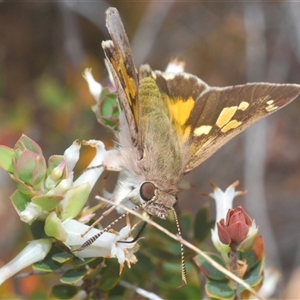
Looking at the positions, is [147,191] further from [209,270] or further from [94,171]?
[209,270]

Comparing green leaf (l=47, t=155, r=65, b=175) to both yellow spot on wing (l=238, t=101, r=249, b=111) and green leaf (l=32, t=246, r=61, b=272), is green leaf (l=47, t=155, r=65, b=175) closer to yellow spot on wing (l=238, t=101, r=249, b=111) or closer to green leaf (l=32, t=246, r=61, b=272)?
green leaf (l=32, t=246, r=61, b=272)

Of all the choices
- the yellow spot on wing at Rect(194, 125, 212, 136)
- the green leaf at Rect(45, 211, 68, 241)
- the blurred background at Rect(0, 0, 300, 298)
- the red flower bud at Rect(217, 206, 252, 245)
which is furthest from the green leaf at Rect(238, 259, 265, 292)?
the blurred background at Rect(0, 0, 300, 298)

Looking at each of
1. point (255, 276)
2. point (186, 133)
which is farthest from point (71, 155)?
point (255, 276)

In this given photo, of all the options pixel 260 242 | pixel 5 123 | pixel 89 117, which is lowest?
pixel 5 123

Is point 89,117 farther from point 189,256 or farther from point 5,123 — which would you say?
point 189,256

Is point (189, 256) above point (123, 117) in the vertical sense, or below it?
below

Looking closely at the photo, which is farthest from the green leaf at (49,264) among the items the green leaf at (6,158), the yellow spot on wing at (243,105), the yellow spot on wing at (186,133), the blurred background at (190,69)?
the blurred background at (190,69)

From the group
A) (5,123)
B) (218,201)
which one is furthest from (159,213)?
(5,123)
